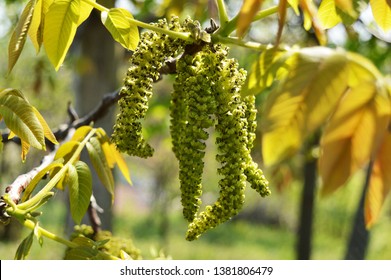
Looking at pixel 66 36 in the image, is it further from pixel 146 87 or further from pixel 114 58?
pixel 114 58

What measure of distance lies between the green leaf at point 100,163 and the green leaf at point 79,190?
119 mm

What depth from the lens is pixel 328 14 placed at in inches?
55.7

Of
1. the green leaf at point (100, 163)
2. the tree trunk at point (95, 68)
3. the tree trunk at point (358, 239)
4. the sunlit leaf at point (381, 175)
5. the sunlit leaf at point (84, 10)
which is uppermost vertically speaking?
the sunlit leaf at point (84, 10)

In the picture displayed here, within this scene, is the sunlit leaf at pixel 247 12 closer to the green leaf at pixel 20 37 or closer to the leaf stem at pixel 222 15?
the leaf stem at pixel 222 15

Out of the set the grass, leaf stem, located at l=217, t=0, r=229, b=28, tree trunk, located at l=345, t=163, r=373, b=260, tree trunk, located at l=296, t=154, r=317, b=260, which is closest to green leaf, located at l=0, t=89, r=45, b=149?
leaf stem, located at l=217, t=0, r=229, b=28

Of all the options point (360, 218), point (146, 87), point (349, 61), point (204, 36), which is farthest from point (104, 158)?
point (360, 218)

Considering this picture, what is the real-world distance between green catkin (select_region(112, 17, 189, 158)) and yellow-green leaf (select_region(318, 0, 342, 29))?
321mm

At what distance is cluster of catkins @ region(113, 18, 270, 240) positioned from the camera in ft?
4.16

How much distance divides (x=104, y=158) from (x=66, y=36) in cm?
41

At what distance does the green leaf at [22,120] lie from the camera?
1.29 m

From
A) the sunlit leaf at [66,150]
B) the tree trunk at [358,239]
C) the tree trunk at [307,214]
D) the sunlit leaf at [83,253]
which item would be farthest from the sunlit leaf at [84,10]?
the tree trunk at [307,214]

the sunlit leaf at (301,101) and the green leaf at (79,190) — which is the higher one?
the sunlit leaf at (301,101)

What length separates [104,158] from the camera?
162cm

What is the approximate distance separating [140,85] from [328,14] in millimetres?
456
